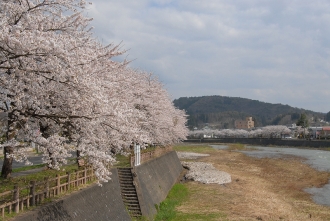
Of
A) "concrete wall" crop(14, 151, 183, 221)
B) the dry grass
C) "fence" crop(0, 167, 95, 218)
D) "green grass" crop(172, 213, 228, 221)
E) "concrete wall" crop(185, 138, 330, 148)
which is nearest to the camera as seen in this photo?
"fence" crop(0, 167, 95, 218)

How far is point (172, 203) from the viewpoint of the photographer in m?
21.9

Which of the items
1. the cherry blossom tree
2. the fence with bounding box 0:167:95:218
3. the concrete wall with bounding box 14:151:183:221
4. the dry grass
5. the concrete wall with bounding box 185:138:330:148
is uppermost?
the cherry blossom tree

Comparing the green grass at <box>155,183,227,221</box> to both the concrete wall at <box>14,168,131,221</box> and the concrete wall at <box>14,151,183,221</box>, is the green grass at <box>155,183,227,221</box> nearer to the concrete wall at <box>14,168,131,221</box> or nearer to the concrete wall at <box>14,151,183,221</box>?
the concrete wall at <box>14,151,183,221</box>

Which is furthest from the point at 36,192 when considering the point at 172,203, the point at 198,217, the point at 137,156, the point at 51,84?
the point at 172,203

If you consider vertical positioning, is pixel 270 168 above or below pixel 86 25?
below

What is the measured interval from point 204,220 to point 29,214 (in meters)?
10.8

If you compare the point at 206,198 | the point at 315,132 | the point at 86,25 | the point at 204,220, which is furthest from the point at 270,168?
the point at 315,132

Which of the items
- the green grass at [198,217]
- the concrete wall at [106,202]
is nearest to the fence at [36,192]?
the concrete wall at [106,202]

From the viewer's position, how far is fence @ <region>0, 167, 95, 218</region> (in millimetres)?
9102

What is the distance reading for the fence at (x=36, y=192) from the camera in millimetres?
9102

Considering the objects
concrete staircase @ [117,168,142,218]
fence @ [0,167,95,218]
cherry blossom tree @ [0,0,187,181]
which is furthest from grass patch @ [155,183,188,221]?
cherry blossom tree @ [0,0,187,181]

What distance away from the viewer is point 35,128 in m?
10.8

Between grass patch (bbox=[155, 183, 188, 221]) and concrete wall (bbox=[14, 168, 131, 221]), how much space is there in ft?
9.98

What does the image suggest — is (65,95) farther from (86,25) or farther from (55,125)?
(86,25)
